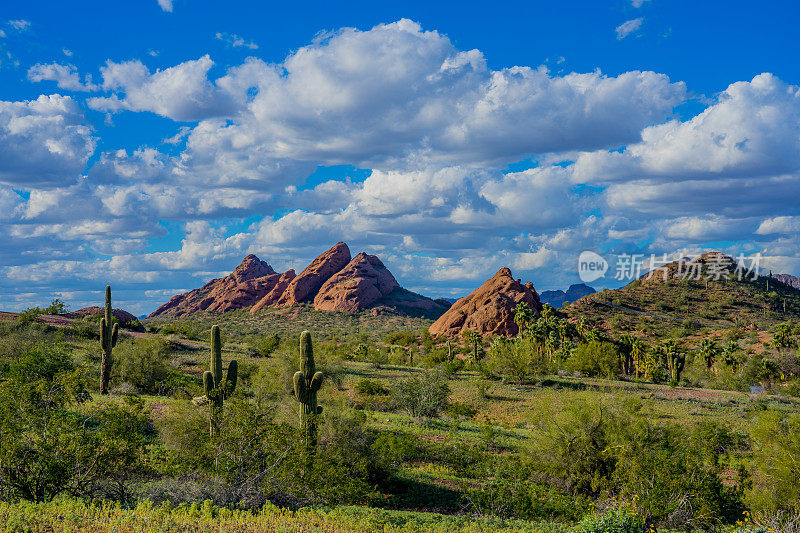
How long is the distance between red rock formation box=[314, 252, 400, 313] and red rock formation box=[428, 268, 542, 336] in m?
44.2

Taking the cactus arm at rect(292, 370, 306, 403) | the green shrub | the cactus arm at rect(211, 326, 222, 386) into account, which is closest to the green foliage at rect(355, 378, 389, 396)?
the green shrub

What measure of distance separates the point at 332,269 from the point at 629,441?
138227 millimetres

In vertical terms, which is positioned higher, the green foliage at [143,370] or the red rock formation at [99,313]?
the red rock formation at [99,313]

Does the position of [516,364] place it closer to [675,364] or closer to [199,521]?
[675,364]

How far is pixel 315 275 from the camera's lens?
A: 479ft

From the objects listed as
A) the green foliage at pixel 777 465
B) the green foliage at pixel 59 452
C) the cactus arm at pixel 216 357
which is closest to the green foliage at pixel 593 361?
the green foliage at pixel 777 465

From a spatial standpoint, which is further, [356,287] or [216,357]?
[356,287]

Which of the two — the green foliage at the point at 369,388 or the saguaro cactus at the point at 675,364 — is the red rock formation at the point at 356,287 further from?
the green foliage at the point at 369,388

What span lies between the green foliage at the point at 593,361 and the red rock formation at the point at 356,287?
8782cm

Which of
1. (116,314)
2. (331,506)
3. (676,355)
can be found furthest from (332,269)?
(331,506)

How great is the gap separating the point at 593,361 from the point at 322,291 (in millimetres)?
100792

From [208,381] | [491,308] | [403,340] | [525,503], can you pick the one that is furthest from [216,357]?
[491,308]

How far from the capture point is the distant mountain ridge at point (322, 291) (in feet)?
447

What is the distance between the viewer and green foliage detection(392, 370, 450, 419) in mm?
30219
